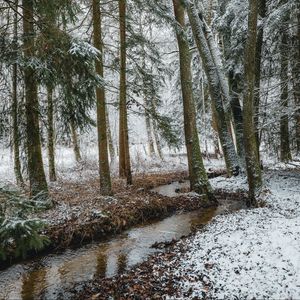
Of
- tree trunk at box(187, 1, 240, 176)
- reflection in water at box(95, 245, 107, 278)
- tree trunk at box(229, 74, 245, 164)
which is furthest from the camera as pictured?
tree trunk at box(229, 74, 245, 164)

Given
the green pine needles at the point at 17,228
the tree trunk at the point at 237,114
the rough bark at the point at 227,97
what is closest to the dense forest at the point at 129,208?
the green pine needles at the point at 17,228

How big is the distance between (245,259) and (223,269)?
16.4 inches

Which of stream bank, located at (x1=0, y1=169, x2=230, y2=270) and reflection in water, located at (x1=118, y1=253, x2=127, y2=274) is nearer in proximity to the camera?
reflection in water, located at (x1=118, y1=253, x2=127, y2=274)

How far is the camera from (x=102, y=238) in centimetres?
778

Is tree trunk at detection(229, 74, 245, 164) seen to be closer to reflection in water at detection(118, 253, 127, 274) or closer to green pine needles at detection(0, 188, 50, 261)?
reflection in water at detection(118, 253, 127, 274)

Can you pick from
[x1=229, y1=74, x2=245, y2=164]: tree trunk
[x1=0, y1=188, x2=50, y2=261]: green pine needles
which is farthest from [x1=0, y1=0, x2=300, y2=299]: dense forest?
[x1=229, y1=74, x2=245, y2=164]: tree trunk

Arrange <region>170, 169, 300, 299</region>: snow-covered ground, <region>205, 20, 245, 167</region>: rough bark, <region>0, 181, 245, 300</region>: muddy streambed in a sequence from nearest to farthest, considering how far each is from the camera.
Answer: <region>170, 169, 300, 299</region>: snow-covered ground
<region>0, 181, 245, 300</region>: muddy streambed
<region>205, 20, 245, 167</region>: rough bark

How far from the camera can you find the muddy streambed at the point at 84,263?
17.9 feet

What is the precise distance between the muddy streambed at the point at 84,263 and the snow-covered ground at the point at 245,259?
1059 millimetres

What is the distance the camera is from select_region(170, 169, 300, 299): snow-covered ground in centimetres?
436

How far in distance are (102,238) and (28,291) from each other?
101 inches

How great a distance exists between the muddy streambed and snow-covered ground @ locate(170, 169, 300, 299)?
106cm

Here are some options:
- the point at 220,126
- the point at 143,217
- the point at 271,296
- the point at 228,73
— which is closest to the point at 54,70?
the point at 143,217

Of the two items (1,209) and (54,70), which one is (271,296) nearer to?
(1,209)
